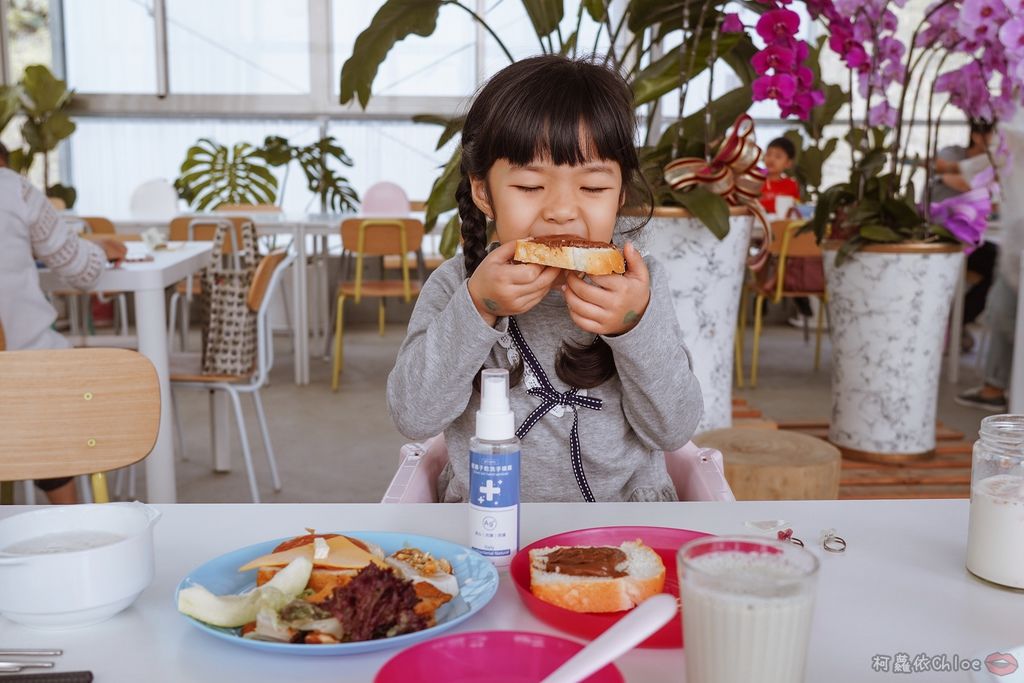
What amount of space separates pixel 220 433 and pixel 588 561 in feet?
9.65

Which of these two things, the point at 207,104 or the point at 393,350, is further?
the point at 207,104

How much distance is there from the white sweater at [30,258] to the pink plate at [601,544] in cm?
211

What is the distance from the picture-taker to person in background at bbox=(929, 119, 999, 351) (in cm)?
483

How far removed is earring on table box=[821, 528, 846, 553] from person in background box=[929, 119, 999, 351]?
4.27 m

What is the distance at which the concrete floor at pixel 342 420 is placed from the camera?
10.8ft

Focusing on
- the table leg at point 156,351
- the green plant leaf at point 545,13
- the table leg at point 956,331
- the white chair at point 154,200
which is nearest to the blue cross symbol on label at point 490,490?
the green plant leaf at point 545,13

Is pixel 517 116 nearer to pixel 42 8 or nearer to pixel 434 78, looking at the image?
pixel 434 78

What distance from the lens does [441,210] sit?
2.47 metres

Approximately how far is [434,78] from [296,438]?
15.4 ft

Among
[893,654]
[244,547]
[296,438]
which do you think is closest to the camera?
[893,654]

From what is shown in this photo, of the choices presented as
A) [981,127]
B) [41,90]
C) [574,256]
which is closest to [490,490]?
[574,256]

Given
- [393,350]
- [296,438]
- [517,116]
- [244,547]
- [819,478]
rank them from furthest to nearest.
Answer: [393,350] < [296,438] < [819,478] < [517,116] < [244,547]

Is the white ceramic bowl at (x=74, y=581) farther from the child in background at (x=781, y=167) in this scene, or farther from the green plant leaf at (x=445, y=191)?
the child in background at (x=781, y=167)

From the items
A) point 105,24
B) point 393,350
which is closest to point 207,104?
point 105,24
